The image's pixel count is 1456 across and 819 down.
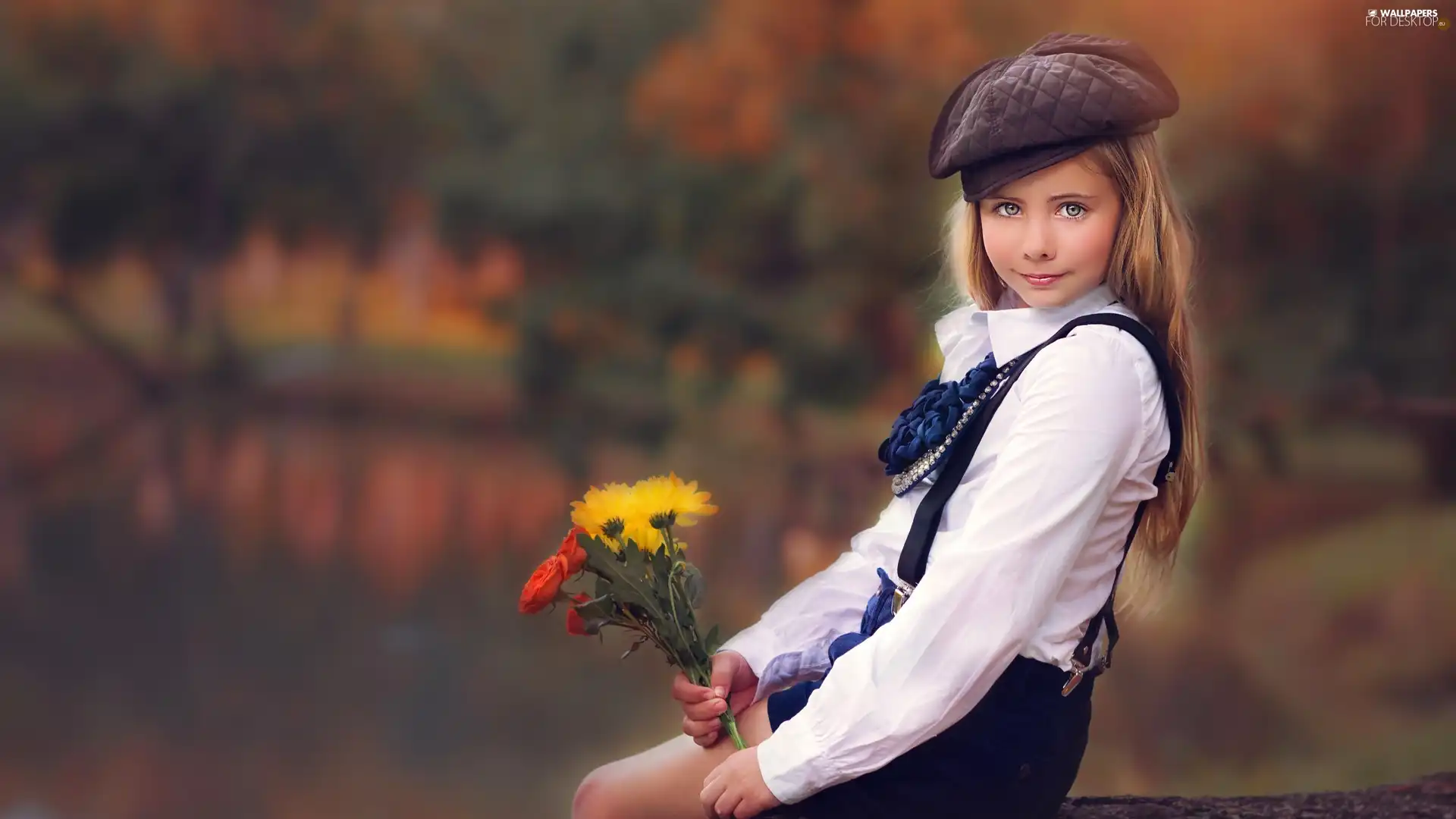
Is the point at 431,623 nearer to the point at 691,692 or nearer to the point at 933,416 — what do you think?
the point at 691,692

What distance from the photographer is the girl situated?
1.46m

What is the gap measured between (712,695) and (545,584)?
0.24m

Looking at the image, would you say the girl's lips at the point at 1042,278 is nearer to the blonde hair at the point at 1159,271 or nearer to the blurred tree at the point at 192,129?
Answer: the blonde hair at the point at 1159,271

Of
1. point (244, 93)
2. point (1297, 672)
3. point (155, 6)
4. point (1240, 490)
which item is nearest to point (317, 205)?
point (244, 93)

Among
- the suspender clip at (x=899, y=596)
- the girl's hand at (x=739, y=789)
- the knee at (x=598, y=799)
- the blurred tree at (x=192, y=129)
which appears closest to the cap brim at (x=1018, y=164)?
the suspender clip at (x=899, y=596)

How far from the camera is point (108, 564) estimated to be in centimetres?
362

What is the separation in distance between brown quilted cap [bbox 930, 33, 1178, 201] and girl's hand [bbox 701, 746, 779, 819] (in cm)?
69

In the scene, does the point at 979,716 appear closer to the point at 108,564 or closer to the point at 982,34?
the point at 982,34

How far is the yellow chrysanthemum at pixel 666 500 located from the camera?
1678 millimetres

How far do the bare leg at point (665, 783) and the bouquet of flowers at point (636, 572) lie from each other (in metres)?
0.03

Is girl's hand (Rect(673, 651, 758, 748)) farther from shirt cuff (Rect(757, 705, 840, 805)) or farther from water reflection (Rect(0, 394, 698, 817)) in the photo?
water reflection (Rect(0, 394, 698, 817))

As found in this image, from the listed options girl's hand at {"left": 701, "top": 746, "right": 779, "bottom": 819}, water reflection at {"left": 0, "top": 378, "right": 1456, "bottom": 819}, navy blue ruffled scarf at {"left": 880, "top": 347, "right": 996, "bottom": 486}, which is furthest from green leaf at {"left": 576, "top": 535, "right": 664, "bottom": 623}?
water reflection at {"left": 0, "top": 378, "right": 1456, "bottom": 819}

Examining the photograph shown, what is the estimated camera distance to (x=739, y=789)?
4.92 feet

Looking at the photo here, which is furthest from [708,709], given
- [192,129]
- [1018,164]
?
[192,129]
